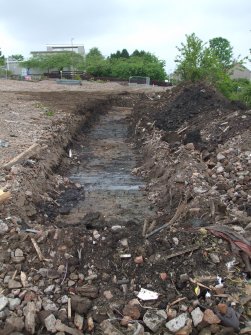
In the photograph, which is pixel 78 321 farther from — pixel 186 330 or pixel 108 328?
pixel 186 330

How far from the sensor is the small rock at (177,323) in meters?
4.74

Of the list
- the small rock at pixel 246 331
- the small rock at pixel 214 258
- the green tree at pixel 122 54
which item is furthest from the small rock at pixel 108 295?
the green tree at pixel 122 54

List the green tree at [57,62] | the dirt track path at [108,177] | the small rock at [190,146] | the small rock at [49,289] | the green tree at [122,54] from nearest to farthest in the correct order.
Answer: the small rock at [49,289], the dirt track path at [108,177], the small rock at [190,146], the green tree at [57,62], the green tree at [122,54]

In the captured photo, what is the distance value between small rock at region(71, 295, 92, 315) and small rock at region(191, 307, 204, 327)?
3.96ft

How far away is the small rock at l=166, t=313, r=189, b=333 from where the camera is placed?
4.74 m

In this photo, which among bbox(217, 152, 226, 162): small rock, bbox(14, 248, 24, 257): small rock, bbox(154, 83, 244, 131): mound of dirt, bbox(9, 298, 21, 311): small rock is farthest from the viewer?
bbox(154, 83, 244, 131): mound of dirt

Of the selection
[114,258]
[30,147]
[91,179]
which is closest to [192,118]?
[91,179]

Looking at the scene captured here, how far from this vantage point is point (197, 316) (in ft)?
15.8

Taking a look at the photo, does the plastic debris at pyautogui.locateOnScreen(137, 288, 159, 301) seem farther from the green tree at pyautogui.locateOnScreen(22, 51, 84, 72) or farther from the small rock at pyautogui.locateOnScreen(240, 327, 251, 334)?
the green tree at pyautogui.locateOnScreen(22, 51, 84, 72)

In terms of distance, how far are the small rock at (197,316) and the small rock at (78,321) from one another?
1.27 meters

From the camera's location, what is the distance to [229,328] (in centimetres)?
468

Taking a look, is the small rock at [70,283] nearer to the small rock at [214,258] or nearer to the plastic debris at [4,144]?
the small rock at [214,258]

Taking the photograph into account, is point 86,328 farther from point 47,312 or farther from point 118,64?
point 118,64

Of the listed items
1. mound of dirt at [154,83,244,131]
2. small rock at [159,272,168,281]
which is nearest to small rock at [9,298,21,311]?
small rock at [159,272,168,281]
